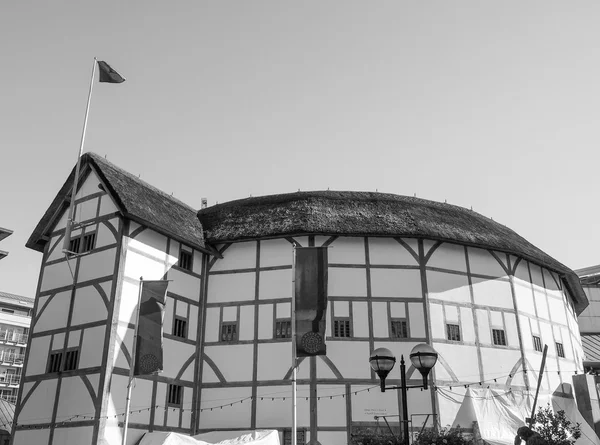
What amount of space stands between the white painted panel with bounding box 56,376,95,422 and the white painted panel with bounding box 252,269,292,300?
764cm

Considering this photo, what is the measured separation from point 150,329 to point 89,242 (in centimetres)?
523

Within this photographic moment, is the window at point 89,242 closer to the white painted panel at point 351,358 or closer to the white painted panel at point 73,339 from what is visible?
the white painted panel at point 73,339

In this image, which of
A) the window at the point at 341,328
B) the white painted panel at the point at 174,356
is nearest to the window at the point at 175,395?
the white painted panel at the point at 174,356

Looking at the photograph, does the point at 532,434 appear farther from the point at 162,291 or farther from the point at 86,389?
the point at 86,389

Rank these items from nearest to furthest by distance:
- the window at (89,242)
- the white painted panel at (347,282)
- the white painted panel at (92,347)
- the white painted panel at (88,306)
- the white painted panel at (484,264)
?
the white painted panel at (92,347)
the white painted panel at (88,306)
the window at (89,242)
the white painted panel at (347,282)
the white painted panel at (484,264)

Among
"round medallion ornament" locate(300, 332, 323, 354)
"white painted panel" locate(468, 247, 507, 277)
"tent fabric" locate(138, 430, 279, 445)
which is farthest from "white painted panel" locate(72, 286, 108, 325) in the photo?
"white painted panel" locate(468, 247, 507, 277)

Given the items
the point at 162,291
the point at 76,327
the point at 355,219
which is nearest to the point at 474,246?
the point at 355,219

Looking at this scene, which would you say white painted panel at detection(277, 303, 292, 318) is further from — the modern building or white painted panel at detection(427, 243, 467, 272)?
white painted panel at detection(427, 243, 467, 272)

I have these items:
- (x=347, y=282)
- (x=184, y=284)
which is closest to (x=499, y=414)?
(x=347, y=282)

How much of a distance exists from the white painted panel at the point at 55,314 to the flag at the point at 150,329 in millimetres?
3964

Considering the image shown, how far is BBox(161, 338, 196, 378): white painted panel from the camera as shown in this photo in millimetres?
22844

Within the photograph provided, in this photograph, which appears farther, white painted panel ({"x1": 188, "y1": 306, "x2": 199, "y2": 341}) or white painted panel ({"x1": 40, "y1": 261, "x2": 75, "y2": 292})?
white painted panel ({"x1": 188, "y1": 306, "x2": 199, "y2": 341})

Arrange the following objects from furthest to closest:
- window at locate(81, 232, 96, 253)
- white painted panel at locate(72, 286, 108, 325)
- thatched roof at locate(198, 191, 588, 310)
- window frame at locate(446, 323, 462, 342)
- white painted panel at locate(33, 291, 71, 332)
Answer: thatched roof at locate(198, 191, 588, 310)
window frame at locate(446, 323, 462, 342)
window at locate(81, 232, 96, 253)
white painted panel at locate(33, 291, 71, 332)
white painted panel at locate(72, 286, 108, 325)

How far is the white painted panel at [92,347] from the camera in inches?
821
